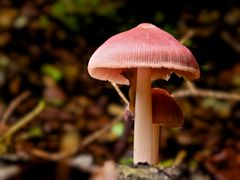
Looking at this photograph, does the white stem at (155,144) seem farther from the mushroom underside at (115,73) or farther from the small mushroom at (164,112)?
the mushroom underside at (115,73)

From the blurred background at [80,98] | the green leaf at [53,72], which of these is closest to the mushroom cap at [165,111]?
the blurred background at [80,98]

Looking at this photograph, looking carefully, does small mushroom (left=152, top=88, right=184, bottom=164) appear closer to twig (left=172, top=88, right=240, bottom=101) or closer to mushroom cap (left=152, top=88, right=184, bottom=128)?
mushroom cap (left=152, top=88, right=184, bottom=128)

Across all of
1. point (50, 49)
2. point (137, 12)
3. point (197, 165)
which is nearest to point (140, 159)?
point (137, 12)

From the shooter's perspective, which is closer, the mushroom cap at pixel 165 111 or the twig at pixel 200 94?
the mushroom cap at pixel 165 111

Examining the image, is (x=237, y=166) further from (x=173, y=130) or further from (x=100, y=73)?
(x=100, y=73)

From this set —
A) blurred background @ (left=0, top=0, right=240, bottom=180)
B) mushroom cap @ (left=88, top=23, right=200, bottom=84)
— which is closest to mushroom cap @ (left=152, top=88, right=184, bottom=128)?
mushroom cap @ (left=88, top=23, right=200, bottom=84)
